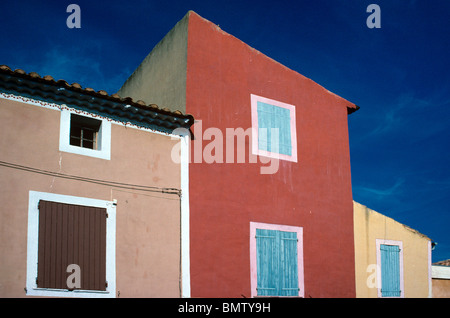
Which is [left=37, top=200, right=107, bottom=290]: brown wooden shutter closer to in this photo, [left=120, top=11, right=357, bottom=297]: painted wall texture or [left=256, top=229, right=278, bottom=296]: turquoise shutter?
[left=120, top=11, right=357, bottom=297]: painted wall texture

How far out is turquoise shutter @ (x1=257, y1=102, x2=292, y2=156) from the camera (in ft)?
48.6

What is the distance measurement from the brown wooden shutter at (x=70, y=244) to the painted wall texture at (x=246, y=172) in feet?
7.08

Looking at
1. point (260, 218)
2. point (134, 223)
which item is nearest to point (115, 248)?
point (134, 223)

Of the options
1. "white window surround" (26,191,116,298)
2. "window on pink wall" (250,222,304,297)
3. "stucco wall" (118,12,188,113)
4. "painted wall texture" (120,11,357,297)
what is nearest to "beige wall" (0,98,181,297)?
"white window surround" (26,191,116,298)

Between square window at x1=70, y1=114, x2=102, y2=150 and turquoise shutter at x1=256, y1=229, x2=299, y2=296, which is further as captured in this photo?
turquoise shutter at x1=256, y1=229, x2=299, y2=296

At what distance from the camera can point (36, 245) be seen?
10.8 metres

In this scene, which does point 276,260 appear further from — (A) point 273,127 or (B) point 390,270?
(B) point 390,270

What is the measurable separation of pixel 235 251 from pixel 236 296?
3.25 ft

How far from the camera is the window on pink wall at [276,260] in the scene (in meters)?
13.7

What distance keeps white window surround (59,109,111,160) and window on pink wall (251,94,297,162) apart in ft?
12.5

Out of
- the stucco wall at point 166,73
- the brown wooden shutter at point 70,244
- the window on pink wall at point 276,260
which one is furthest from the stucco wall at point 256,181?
the brown wooden shutter at point 70,244

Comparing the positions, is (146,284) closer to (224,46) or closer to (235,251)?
(235,251)

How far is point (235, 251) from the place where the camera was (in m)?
13.5

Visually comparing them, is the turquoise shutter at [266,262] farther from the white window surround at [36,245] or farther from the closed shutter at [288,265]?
the white window surround at [36,245]
